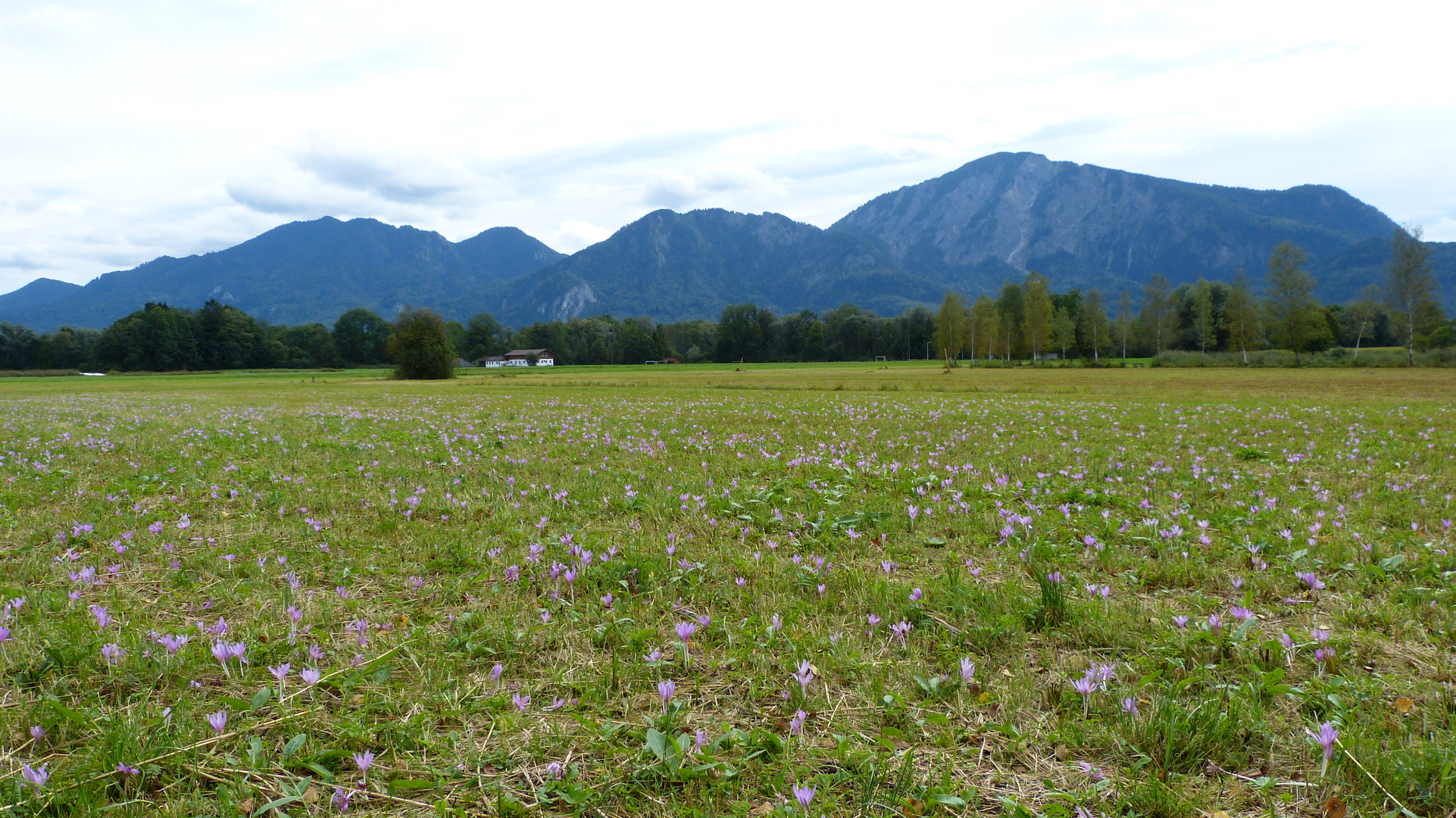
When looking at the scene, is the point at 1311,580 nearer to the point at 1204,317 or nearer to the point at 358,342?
the point at 1204,317

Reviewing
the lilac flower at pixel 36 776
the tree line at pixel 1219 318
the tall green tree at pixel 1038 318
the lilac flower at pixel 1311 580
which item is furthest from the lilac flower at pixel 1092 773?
the tall green tree at pixel 1038 318

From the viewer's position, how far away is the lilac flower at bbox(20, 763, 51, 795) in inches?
87.6

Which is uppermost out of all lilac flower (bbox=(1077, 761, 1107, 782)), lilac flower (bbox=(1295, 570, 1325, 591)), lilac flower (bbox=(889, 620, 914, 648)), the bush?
the bush

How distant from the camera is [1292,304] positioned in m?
72.1

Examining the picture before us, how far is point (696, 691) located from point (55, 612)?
4.19 m

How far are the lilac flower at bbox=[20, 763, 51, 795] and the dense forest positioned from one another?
88381mm

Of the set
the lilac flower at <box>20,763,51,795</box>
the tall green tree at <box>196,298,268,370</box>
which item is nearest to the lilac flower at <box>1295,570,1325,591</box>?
the lilac flower at <box>20,763,51,795</box>

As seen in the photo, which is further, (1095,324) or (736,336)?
(736,336)

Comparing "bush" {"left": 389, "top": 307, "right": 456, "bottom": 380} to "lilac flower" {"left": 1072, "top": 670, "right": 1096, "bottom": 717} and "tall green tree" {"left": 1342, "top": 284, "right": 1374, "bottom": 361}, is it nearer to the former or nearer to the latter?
"lilac flower" {"left": 1072, "top": 670, "right": 1096, "bottom": 717}

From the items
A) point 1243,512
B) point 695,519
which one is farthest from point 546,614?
point 1243,512

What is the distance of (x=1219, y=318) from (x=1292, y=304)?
99.3 feet

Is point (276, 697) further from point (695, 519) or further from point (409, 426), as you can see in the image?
point (409, 426)

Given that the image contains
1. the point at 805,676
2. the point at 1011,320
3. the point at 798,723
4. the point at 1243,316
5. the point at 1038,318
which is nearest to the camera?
the point at 798,723

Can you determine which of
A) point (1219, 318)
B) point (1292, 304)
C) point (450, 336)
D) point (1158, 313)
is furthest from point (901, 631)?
point (1219, 318)
